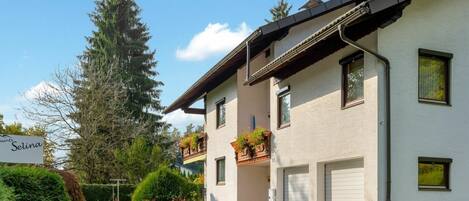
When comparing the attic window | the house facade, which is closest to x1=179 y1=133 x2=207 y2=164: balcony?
the attic window

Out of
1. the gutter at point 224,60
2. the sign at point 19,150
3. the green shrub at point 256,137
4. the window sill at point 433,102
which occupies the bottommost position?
the sign at point 19,150

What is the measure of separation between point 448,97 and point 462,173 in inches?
61.8

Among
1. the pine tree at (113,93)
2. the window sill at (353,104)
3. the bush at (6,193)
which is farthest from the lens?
the pine tree at (113,93)

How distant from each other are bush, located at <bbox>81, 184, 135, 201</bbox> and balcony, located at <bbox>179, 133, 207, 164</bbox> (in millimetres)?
4161

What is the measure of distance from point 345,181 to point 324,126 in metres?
1.38

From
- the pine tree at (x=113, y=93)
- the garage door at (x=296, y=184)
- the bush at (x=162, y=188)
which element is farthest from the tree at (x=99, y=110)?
the garage door at (x=296, y=184)

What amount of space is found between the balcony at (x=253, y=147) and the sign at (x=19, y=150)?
6790 mm

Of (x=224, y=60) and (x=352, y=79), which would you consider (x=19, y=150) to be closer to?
(x=352, y=79)

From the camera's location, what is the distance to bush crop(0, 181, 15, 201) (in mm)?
5556

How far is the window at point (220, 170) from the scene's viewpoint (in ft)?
75.7

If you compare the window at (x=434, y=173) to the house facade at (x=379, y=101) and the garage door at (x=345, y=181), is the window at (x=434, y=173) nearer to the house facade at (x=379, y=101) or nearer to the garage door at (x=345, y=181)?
the house facade at (x=379, y=101)

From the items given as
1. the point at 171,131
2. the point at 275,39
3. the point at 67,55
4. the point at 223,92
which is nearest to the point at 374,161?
the point at 275,39

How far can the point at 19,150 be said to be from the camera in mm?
12477

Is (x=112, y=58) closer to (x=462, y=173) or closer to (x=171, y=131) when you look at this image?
(x=171, y=131)
